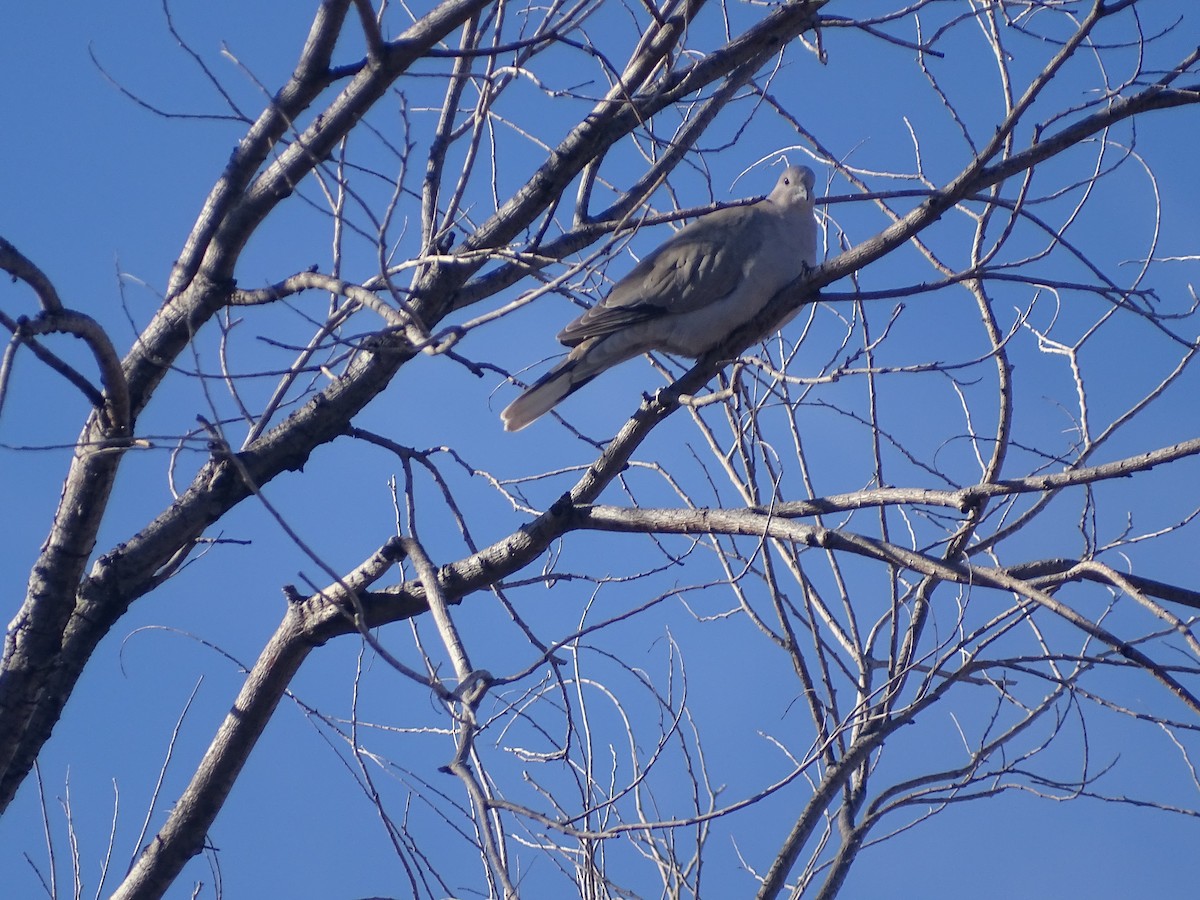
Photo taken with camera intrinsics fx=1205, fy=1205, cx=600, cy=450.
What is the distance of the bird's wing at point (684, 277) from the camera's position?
13.6 ft

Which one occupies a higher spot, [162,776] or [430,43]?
[430,43]

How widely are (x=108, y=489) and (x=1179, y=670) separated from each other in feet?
8.47

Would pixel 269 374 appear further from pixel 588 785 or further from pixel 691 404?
pixel 588 785

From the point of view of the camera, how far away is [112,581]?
10.6 ft

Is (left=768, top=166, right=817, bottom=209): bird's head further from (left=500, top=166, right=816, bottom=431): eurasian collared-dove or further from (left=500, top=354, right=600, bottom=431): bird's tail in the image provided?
(left=500, top=354, right=600, bottom=431): bird's tail

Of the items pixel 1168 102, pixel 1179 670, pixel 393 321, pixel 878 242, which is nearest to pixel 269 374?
pixel 393 321

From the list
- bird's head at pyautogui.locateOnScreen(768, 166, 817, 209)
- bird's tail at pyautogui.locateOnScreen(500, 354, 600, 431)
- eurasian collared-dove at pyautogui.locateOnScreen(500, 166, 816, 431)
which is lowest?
bird's tail at pyautogui.locateOnScreen(500, 354, 600, 431)

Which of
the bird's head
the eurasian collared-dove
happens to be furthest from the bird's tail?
the bird's head

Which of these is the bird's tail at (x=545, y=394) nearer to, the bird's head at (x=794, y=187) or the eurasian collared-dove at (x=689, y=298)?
the eurasian collared-dove at (x=689, y=298)

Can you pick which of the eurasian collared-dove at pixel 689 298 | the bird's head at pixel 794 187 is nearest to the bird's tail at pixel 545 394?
the eurasian collared-dove at pixel 689 298

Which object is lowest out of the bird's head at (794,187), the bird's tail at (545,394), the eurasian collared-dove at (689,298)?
the bird's tail at (545,394)

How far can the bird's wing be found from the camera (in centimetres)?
414

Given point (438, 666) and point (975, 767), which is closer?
point (438, 666)

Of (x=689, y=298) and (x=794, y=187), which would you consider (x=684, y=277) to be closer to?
(x=689, y=298)
